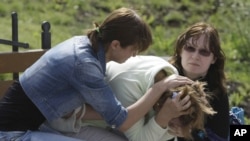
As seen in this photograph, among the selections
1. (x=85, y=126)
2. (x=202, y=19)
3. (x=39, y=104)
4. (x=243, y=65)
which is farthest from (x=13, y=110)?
(x=202, y=19)

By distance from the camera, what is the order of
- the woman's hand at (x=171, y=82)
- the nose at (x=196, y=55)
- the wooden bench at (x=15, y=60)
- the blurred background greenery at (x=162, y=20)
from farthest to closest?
the blurred background greenery at (x=162, y=20), the wooden bench at (x=15, y=60), the nose at (x=196, y=55), the woman's hand at (x=171, y=82)

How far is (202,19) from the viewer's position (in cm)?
790

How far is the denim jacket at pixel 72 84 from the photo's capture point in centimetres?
321

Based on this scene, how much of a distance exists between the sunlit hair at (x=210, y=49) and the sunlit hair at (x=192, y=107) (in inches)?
20.6

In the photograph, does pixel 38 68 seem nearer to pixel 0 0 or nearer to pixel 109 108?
pixel 109 108

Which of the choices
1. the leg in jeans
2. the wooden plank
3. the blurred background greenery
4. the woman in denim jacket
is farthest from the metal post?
the blurred background greenery

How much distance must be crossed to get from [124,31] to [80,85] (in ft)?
1.05

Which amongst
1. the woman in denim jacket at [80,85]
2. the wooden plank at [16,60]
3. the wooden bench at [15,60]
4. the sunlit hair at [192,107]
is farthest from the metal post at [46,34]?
the sunlit hair at [192,107]

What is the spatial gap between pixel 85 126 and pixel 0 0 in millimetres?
4317

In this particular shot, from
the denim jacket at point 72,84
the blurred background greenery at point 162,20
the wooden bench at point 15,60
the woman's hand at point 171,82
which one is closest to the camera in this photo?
the denim jacket at point 72,84

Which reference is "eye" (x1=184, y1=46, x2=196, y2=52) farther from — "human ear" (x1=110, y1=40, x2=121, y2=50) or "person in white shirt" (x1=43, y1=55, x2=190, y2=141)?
"human ear" (x1=110, y1=40, x2=121, y2=50)

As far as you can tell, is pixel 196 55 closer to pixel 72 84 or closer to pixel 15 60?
pixel 72 84

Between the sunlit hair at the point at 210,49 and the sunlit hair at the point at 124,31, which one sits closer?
the sunlit hair at the point at 124,31

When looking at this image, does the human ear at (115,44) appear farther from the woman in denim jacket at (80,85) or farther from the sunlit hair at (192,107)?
the sunlit hair at (192,107)
